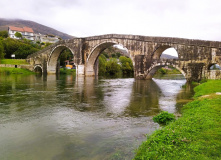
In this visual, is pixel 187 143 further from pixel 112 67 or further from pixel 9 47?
pixel 9 47

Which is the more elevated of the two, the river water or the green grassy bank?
the green grassy bank

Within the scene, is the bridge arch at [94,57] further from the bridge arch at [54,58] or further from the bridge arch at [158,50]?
the bridge arch at [158,50]

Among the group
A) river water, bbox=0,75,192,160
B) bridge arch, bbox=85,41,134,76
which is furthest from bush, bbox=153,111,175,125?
bridge arch, bbox=85,41,134,76

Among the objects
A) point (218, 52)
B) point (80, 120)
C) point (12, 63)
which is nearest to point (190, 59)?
point (218, 52)

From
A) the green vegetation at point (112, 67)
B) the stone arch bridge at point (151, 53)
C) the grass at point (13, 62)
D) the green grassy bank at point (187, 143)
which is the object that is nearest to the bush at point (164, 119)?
the green grassy bank at point (187, 143)

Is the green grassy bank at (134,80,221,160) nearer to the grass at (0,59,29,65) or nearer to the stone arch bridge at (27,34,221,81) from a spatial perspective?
the stone arch bridge at (27,34,221,81)

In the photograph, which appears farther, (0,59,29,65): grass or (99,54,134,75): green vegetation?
(99,54,134,75): green vegetation

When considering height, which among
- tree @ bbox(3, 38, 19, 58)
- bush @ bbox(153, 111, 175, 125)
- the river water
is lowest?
the river water

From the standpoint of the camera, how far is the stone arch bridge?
89.7 feet

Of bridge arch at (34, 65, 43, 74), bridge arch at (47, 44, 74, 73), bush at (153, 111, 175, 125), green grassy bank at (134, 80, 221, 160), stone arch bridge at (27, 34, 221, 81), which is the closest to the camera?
green grassy bank at (134, 80, 221, 160)

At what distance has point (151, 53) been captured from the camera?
110ft

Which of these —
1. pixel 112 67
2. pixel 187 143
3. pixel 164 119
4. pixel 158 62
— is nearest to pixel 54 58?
pixel 112 67

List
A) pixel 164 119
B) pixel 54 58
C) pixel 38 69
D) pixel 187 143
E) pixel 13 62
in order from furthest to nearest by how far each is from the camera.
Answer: pixel 38 69 < pixel 13 62 < pixel 54 58 < pixel 164 119 < pixel 187 143

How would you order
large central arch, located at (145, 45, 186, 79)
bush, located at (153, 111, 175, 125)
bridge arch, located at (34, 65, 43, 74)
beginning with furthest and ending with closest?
bridge arch, located at (34, 65, 43, 74) → large central arch, located at (145, 45, 186, 79) → bush, located at (153, 111, 175, 125)
